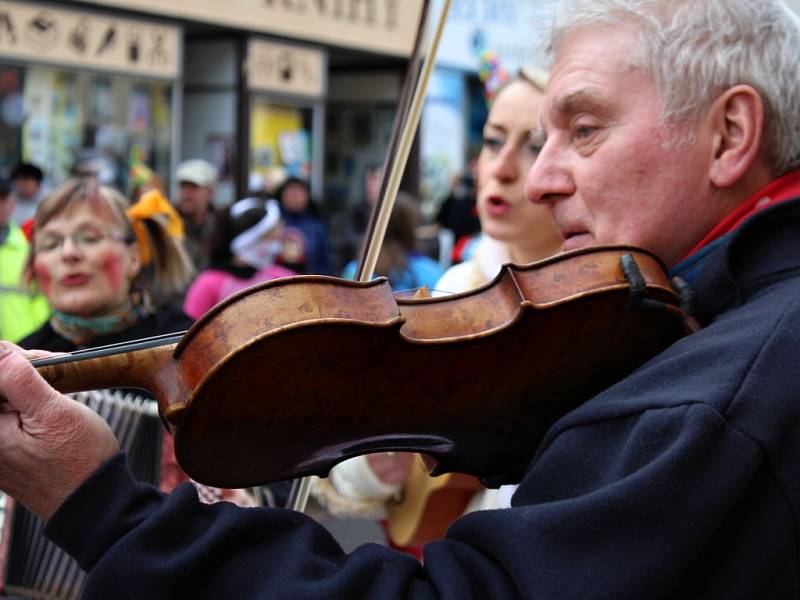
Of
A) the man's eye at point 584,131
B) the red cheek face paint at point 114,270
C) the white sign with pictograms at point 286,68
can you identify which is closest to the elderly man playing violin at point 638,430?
the man's eye at point 584,131

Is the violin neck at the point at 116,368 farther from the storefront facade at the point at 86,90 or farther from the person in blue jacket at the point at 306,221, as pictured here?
the storefront facade at the point at 86,90

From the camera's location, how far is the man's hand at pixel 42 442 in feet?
4.36

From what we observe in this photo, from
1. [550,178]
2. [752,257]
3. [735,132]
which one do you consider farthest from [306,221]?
[752,257]

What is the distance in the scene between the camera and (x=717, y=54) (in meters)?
1.56

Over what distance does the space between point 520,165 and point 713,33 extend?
1.32 metres

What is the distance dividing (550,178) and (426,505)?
4.02 feet

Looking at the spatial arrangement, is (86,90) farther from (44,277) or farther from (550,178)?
(550,178)

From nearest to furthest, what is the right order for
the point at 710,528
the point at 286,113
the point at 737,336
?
1. the point at 710,528
2. the point at 737,336
3. the point at 286,113

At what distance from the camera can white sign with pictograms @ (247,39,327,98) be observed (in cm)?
1188

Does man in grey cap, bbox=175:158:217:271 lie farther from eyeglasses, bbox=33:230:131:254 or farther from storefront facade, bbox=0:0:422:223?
eyeglasses, bbox=33:230:131:254

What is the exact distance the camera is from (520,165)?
9.44 feet

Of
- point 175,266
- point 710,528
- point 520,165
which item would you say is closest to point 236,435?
point 710,528

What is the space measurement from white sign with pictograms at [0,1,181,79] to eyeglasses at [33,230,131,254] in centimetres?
660

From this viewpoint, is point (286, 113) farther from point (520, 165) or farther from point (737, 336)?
point (737, 336)
